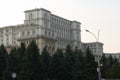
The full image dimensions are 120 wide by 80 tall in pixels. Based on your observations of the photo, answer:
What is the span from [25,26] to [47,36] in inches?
356

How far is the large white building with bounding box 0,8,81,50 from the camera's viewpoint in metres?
102

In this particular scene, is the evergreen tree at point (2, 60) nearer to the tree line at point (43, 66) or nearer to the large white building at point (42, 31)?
the tree line at point (43, 66)

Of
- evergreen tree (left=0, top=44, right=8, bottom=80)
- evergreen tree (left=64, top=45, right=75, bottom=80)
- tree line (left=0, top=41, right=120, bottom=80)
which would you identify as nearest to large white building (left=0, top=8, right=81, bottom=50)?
evergreen tree (left=64, top=45, right=75, bottom=80)

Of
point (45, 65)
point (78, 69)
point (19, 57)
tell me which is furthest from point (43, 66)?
point (78, 69)

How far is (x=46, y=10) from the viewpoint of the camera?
116562 millimetres

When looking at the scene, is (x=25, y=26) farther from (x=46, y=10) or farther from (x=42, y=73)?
(x=42, y=73)

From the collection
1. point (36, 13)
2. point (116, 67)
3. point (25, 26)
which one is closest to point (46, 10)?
point (36, 13)

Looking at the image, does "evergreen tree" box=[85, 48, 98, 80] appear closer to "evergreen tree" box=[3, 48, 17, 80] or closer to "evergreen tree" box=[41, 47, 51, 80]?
"evergreen tree" box=[41, 47, 51, 80]

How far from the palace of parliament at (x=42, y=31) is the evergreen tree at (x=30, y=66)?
28226 mm

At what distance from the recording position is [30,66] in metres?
53.1

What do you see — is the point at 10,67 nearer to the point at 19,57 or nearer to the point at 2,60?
the point at 19,57

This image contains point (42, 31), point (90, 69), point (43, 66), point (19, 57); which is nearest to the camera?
point (19, 57)

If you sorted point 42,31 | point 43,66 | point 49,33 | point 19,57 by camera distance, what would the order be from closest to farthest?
point 19,57 → point 43,66 → point 42,31 → point 49,33

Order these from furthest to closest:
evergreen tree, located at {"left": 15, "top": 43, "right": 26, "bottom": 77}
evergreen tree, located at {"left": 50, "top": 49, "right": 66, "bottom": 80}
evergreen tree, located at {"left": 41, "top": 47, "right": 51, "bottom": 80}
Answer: evergreen tree, located at {"left": 50, "top": 49, "right": 66, "bottom": 80}, evergreen tree, located at {"left": 41, "top": 47, "right": 51, "bottom": 80}, evergreen tree, located at {"left": 15, "top": 43, "right": 26, "bottom": 77}
